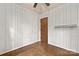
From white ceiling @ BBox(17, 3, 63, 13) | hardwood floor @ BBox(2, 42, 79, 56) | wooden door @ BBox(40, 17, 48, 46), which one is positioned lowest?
hardwood floor @ BBox(2, 42, 79, 56)

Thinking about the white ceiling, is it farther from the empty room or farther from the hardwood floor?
the hardwood floor

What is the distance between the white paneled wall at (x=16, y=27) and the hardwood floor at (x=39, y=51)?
0.20ft

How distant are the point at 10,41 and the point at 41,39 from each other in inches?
16.4

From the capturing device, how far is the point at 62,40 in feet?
4.47

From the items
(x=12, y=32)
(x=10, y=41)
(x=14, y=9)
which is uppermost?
(x=14, y=9)

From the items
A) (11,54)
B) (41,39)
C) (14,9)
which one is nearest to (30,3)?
(14,9)

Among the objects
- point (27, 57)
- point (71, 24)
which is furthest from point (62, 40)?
point (27, 57)

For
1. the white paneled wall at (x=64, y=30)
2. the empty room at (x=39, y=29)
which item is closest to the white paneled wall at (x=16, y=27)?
the empty room at (x=39, y=29)

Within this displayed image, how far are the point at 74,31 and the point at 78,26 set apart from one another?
8 cm

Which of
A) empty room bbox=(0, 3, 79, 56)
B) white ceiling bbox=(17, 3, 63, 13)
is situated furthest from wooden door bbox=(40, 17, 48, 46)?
white ceiling bbox=(17, 3, 63, 13)

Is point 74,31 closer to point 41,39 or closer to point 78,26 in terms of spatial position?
point 78,26

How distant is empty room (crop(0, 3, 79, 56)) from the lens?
1353 mm

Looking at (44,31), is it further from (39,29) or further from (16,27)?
(16,27)

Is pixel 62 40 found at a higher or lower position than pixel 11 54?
higher
